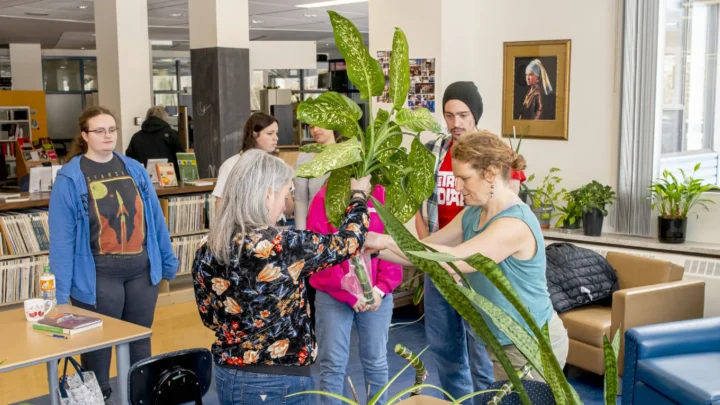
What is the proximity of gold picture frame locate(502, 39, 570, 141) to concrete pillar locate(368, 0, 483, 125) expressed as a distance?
0.36 m

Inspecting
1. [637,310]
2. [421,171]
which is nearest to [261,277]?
[421,171]

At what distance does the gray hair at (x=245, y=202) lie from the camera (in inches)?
93.7

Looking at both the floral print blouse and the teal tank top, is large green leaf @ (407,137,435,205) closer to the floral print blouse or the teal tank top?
the floral print blouse

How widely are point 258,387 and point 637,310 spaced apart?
111 inches

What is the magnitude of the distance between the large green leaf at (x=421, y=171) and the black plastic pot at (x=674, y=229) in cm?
356

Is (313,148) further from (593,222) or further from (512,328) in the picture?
(593,222)

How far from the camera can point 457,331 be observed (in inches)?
130

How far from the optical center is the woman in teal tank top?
2.50 metres

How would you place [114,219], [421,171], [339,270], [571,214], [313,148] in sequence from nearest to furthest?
1. [421,171]
2. [313,148]
3. [339,270]
4. [114,219]
5. [571,214]

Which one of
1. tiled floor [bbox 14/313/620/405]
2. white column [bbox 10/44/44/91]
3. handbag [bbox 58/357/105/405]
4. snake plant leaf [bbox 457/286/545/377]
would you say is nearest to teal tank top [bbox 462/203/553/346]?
snake plant leaf [bbox 457/286/545/377]

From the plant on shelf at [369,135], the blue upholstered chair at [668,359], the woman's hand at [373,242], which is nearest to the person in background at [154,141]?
the blue upholstered chair at [668,359]

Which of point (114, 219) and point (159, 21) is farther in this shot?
point (159, 21)

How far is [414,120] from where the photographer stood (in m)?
2.28

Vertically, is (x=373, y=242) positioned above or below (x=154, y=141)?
below
